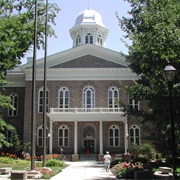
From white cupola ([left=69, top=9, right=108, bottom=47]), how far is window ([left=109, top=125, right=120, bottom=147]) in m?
17.9

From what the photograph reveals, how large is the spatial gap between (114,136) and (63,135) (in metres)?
6.21

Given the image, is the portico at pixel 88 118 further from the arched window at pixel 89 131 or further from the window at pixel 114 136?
the window at pixel 114 136

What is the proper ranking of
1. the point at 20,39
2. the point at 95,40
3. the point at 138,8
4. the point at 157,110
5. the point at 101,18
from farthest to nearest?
the point at 101,18
the point at 95,40
the point at 20,39
the point at 138,8
the point at 157,110

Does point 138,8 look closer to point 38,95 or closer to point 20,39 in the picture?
point 20,39

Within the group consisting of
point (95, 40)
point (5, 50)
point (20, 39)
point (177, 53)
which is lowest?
point (177, 53)

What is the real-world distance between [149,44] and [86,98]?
84.2 ft

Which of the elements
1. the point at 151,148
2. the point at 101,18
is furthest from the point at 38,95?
the point at 101,18

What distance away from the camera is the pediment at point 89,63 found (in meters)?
41.2

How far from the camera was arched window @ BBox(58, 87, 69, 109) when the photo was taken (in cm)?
4084

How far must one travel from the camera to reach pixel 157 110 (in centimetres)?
1705

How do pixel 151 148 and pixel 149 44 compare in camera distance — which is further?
pixel 151 148

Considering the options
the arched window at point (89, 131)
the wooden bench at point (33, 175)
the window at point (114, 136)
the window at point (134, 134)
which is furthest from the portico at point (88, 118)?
the wooden bench at point (33, 175)

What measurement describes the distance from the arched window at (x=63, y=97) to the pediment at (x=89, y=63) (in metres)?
3.03

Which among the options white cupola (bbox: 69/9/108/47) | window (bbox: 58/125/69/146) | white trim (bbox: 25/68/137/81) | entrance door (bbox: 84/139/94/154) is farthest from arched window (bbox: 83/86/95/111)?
white cupola (bbox: 69/9/108/47)
